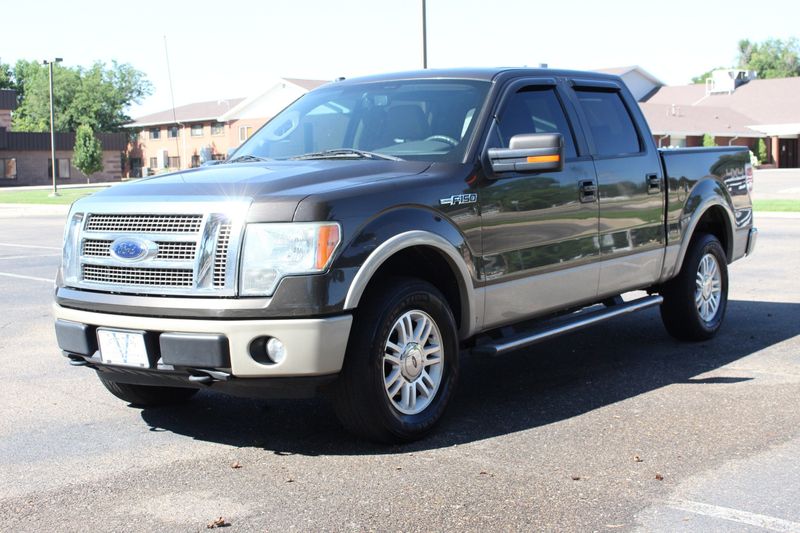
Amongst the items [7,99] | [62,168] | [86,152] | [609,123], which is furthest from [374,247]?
[62,168]

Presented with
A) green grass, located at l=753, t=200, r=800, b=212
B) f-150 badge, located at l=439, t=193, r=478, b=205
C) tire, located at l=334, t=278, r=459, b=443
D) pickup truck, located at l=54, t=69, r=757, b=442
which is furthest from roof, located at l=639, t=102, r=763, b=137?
tire, located at l=334, t=278, r=459, b=443

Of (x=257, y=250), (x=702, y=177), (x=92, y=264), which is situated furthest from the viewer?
(x=702, y=177)

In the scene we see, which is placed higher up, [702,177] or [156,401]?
[702,177]

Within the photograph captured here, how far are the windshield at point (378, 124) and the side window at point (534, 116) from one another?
0.76 ft

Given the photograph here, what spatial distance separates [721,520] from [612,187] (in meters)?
3.19

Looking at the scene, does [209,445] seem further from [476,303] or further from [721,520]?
[721,520]

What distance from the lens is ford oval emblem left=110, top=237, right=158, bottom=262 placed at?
5.14 metres

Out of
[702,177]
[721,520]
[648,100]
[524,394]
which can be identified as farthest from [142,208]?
[648,100]

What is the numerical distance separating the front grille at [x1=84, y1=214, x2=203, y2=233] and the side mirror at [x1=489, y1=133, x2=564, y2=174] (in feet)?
5.91

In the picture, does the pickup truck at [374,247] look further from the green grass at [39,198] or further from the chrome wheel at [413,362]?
the green grass at [39,198]

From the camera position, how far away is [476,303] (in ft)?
19.1

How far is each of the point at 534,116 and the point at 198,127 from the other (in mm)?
80488

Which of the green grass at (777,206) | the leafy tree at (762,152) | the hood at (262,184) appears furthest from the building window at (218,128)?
the hood at (262,184)

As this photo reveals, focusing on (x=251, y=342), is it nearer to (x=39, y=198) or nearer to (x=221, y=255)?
(x=221, y=255)
